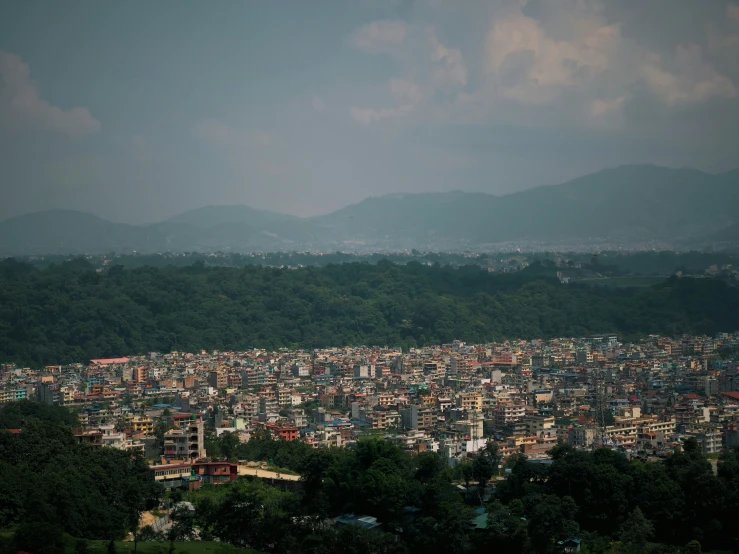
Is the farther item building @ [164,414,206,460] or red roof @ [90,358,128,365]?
red roof @ [90,358,128,365]

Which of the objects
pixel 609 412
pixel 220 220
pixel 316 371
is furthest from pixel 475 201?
pixel 609 412

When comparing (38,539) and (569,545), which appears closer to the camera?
(38,539)

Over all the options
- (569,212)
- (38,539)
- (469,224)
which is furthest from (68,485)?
(469,224)

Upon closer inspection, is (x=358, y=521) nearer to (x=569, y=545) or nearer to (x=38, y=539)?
(x=569, y=545)

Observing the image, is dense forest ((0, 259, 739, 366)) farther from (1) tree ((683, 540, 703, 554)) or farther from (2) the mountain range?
(2) the mountain range

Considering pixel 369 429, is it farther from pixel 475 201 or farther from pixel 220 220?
pixel 220 220

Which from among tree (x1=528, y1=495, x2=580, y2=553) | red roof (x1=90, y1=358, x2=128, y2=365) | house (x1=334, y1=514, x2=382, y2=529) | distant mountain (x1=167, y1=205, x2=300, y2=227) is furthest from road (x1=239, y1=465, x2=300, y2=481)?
distant mountain (x1=167, y1=205, x2=300, y2=227)

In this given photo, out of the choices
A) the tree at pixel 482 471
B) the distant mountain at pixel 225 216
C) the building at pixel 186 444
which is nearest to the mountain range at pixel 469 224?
the distant mountain at pixel 225 216
